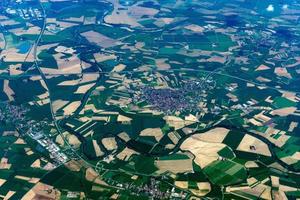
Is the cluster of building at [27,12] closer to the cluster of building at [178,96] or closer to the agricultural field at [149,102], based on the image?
the agricultural field at [149,102]

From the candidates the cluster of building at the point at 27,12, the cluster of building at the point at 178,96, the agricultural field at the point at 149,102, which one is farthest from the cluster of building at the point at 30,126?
the cluster of building at the point at 27,12

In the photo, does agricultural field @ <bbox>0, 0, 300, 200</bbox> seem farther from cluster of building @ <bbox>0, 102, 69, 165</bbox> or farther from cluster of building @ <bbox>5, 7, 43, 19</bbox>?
cluster of building @ <bbox>5, 7, 43, 19</bbox>

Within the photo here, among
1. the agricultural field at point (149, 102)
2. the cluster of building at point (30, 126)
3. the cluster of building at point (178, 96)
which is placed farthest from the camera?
the cluster of building at point (178, 96)

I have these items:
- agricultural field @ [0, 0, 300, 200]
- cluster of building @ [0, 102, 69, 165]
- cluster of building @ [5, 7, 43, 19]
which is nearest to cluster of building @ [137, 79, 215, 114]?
agricultural field @ [0, 0, 300, 200]

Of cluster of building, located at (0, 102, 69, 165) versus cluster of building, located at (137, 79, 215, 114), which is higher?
cluster of building, located at (137, 79, 215, 114)

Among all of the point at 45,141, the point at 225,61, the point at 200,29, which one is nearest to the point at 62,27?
the point at 200,29

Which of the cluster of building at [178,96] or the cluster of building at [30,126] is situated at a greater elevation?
the cluster of building at [178,96]

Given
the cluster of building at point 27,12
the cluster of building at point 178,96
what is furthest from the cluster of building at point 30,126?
the cluster of building at point 27,12

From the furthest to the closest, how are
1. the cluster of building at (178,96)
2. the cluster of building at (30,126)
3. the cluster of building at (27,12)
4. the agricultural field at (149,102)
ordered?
1. the cluster of building at (27,12)
2. the cluster of building at (178,96)
3. the cluster of building at (30,126)
4. the agricultural field at (149,102)

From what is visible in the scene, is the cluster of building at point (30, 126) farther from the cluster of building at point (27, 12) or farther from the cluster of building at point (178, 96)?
the cluster of building at point (27, 12)

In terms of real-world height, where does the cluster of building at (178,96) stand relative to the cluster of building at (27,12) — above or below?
above

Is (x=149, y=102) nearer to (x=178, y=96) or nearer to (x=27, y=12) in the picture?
(x=178, y=96)

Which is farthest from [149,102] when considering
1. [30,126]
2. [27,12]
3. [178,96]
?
[27,12]

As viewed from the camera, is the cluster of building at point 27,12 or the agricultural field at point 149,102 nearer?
the agricultural field at point 149,102
